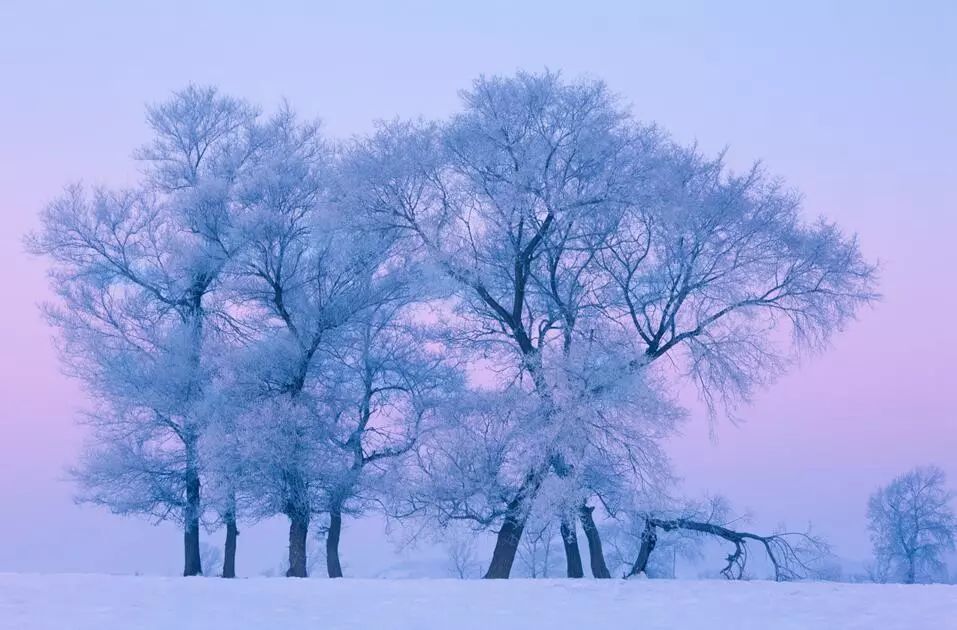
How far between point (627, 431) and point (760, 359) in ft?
12.5

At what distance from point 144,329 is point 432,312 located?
7.75m

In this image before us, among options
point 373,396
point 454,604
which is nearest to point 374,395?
point 373,396

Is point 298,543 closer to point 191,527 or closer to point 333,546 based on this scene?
point 333,546

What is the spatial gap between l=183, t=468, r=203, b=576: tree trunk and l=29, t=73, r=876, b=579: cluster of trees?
93 mm

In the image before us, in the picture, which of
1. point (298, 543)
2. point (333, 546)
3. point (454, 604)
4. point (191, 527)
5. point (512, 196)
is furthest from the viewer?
point (191, 527)

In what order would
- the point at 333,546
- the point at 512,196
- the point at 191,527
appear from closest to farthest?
the point at 512,196
the point at 333,546
the point at 191,527

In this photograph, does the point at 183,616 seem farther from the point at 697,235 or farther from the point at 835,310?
the point at 835,310

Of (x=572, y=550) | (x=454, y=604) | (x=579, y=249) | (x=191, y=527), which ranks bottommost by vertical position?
(x=454, y=604)

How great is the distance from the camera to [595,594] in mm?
11852

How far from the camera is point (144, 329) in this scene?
26609 mm

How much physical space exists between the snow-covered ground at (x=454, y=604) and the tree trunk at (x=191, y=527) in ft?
44.7

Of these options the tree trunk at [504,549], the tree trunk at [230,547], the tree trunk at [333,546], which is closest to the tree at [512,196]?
the tree trunk at [504,549]

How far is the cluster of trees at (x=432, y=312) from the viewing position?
2098 centimetres

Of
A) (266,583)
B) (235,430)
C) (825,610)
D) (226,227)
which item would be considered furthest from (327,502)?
(825,610)
